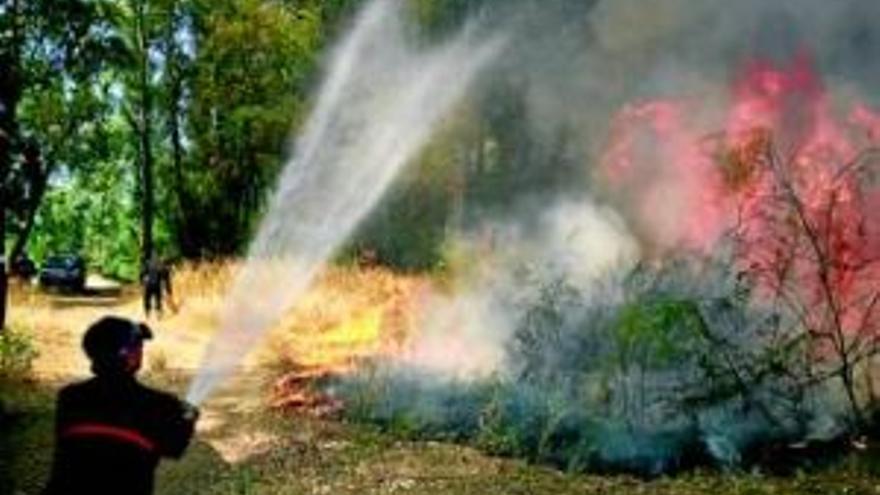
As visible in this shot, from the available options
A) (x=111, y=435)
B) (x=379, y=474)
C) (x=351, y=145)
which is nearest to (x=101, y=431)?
(x=111, y=435)

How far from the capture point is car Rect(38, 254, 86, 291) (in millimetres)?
42875

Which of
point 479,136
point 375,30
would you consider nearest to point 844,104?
point 479,136

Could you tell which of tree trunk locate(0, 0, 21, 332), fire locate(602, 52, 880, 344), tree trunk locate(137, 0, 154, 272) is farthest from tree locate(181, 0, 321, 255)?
tree trunk locate(0, 0, 21, 332)

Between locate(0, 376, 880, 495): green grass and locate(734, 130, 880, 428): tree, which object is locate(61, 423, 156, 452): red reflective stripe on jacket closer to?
locate(0, 376, 880, 495): green grass

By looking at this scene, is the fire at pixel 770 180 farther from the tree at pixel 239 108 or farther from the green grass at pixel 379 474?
the tree at pixel 239 108

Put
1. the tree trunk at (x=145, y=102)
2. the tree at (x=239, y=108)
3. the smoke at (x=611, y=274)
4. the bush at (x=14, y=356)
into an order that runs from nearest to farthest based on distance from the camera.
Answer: the smoke at (x=611, y=274) < the bush at (x=14, y=356) < the tree at (x=239, y=108) < the tree trunk at (x=145, y=102)

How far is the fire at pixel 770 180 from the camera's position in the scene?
13.6 meters

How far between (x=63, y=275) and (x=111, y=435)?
3945cm

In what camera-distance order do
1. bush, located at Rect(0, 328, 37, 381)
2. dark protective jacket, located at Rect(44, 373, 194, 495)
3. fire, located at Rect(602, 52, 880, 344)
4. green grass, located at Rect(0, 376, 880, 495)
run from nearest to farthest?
1. dark protective jacket, located at Rect(44, 373, 194, 495)
2. green grass, located at Rect(0, 376, 880, 495)
3. fire, located at Rect(602, 52, 880, 344)
4. bush, located at Rect(0, 328, 37, 381)

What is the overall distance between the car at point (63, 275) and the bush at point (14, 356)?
25.8 meters

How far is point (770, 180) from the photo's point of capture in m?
16.2

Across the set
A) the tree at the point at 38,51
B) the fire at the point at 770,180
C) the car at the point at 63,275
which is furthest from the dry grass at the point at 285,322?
the car at the point at 63,275

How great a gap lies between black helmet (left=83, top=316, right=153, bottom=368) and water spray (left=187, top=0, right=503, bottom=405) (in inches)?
688

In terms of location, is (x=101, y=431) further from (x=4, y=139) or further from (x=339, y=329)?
(x=339, y=329)
